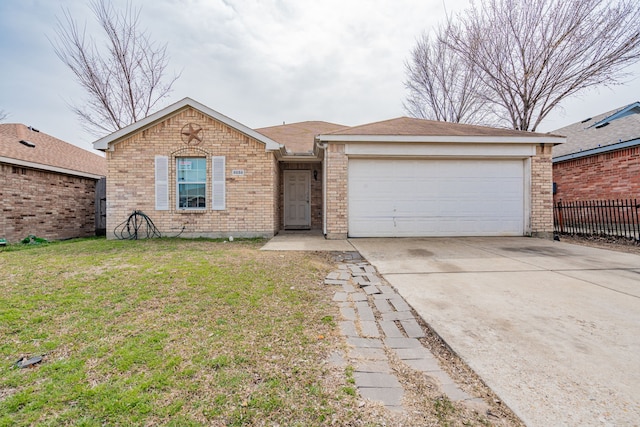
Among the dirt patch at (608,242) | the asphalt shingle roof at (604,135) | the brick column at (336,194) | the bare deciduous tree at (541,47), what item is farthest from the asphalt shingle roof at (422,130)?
the bare deciduous tree at (541,47)

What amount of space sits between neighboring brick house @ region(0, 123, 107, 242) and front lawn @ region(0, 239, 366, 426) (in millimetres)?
5924

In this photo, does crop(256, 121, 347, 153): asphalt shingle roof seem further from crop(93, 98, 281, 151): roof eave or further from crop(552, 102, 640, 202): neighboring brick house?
crop(552, 102, 640, 202): neighboring brick house

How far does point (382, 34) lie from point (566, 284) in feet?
30.7

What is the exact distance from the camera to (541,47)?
38.3 ft

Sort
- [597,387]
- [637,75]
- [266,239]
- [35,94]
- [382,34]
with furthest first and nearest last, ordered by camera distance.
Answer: [35,94] → [637,75] → [382,34] → [266,239] → [597,387]

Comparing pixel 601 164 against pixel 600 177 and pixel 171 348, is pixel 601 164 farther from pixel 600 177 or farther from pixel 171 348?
pixel 171 348

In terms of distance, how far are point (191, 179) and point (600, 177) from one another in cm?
1415

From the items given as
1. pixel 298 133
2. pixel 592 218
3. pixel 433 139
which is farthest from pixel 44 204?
pixel 592 218

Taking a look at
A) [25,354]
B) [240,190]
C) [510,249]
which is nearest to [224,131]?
[240,190]

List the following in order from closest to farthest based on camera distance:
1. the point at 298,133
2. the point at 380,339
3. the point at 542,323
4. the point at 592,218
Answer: the point at 380,339
the point at 542,323
the point at 592,218
the point at 298,133

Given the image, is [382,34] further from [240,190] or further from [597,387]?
[597,387]

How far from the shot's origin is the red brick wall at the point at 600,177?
8.96 meters

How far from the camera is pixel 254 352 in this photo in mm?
2031

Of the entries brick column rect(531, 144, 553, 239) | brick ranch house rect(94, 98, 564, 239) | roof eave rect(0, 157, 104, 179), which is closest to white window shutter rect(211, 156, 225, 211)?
brick ranch house rect(94, 98, 564, 239)
